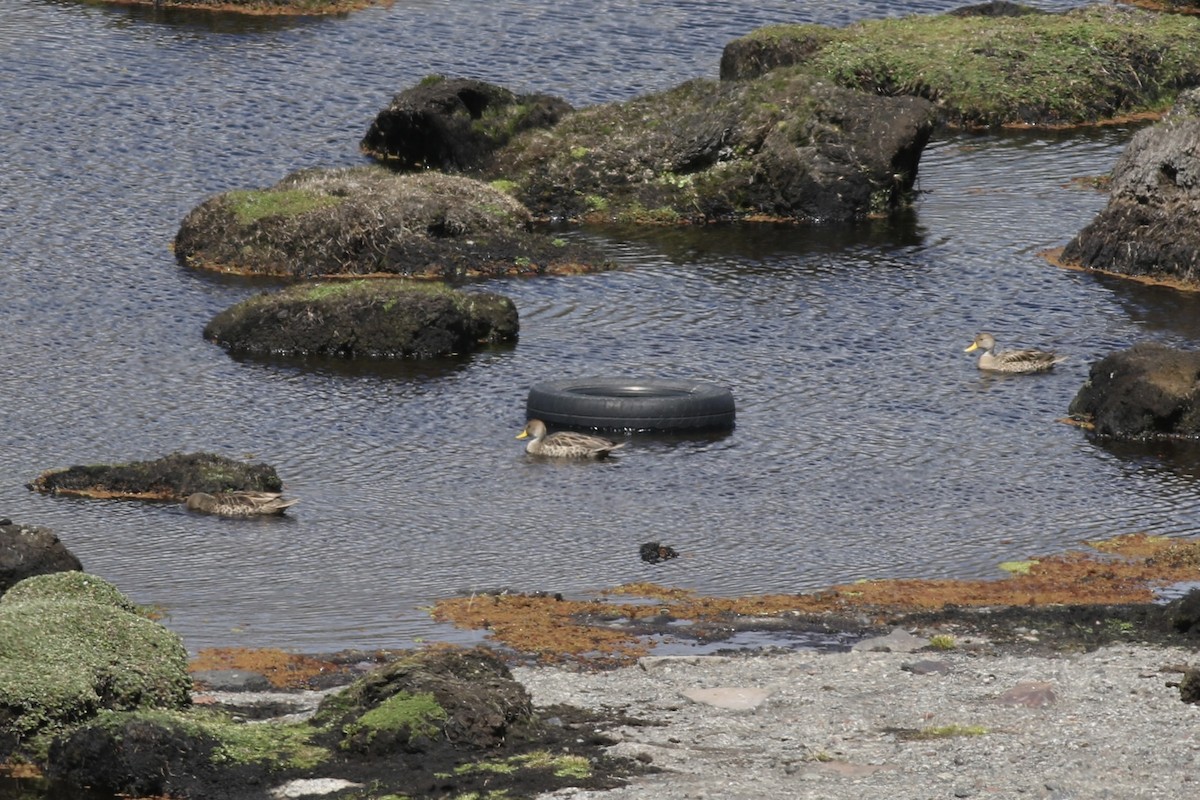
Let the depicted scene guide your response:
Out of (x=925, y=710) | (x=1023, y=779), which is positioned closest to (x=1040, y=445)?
(x=925, y=710)

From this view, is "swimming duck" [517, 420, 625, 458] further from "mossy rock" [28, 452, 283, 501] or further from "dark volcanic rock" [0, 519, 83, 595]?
"dark volcanic rock" [0, 519, 83, 595]

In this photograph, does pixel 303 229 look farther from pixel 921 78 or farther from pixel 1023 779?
pixel 1023 779

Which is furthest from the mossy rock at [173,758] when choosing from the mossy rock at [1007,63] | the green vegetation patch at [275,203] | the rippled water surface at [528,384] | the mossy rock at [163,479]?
the mossy rock at [1007,63]

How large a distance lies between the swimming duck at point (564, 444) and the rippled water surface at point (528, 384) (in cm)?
31

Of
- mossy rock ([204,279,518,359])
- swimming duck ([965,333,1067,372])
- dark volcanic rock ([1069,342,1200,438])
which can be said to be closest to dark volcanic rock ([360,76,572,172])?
mossy rock ([204,279,518,359])

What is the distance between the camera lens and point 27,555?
19766 mm

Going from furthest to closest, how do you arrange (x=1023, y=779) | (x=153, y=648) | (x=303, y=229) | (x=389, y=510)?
(x=303, y=229) < (x=389, y=510) < (x=153, y=648) < (x=1023, y=779)

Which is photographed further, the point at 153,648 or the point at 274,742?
the point at 153,648

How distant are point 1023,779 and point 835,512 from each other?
32.8 feet

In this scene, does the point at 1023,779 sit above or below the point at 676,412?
above

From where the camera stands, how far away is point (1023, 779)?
14898 mm

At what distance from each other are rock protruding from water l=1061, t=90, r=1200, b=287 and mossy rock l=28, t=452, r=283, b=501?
17853 mm

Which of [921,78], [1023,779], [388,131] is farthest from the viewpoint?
[921,78]

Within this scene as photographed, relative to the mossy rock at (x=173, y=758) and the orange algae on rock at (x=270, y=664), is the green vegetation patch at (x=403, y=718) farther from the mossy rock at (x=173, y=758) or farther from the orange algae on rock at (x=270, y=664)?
the orange algae on rock at (x=270, y=664)
